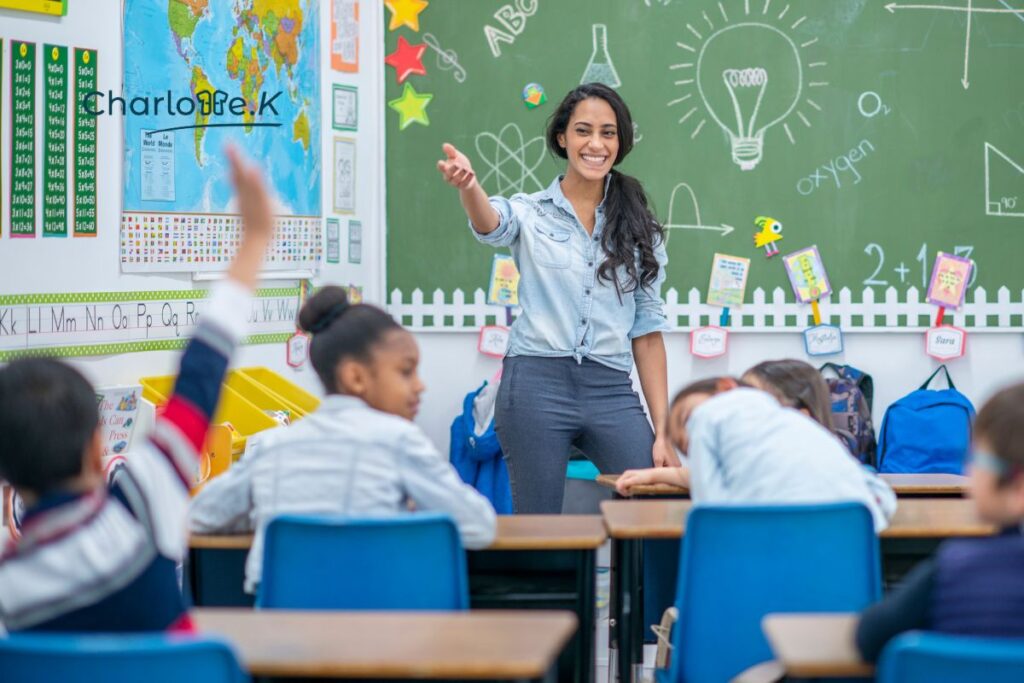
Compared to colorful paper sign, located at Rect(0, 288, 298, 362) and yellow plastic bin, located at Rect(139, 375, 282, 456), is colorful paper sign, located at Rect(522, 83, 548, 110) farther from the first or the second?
yellow plastic bin, located at Rect(139, 375, 282, 456)

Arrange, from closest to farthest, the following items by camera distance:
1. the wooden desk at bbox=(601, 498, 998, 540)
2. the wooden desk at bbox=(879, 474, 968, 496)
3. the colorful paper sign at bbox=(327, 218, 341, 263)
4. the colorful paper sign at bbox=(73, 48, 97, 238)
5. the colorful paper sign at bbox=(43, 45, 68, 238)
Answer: the wooden desk at bbox=(601, 498, 998, 540) < the wooden desk at bbox=(879, 474, 968, 496) < the colorful paper sign at bbox=(43, 45, 68, 238) < the colorful paper sign at bbox=(73, 48, 97, 238) < the colorful paper sign at bbox=(327, 218, 341, 263)

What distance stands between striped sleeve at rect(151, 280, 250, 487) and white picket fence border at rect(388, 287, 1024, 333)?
12.1 ft

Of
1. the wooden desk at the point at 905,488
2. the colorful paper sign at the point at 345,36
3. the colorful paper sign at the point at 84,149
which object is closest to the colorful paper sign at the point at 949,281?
the wooden desk at the point at 905,488

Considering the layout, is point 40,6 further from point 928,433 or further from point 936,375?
point 936,375

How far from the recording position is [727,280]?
527 cm

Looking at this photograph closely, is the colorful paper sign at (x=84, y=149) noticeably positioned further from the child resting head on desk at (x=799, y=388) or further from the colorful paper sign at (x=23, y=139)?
the child resting head on desk at (x=799, y=388)

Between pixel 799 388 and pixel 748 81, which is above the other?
pixel 748 81

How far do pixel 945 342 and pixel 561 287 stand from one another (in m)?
2.39

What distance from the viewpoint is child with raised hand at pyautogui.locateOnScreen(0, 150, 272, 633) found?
1.62 m

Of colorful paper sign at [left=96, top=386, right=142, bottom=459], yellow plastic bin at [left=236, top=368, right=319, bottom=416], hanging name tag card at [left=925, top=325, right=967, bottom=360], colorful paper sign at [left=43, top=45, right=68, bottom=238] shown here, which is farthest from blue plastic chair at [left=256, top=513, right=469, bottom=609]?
hanging name tag card at [left=925, top=325, right=967, bottom=360]

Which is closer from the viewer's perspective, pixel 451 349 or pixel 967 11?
pixel 967 11

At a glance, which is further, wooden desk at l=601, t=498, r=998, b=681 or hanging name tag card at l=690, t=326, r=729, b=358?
hanging name tag card at l=690, t=326, r=729, b=358

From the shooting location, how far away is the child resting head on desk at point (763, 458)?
2336 millimetres

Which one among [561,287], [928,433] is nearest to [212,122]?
[561,287]
